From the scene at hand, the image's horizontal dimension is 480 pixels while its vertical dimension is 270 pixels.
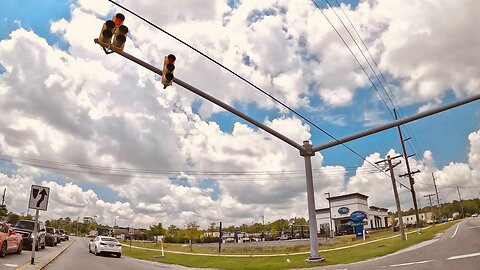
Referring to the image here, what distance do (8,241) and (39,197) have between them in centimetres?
449

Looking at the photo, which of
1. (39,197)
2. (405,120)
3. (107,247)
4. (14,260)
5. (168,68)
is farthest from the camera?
(107,247)

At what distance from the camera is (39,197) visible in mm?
14422

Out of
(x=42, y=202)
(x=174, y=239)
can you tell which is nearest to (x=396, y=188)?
(x=42, y=202)

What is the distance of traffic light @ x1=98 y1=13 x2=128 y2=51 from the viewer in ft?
26.4

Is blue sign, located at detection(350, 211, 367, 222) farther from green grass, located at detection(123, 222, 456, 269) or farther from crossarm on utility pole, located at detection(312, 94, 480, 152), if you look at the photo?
crossarm on utility pole, located at detection(312, 94, 480, 152)

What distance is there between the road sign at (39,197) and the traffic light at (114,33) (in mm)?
8946

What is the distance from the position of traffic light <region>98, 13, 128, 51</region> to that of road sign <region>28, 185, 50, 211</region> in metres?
8.95

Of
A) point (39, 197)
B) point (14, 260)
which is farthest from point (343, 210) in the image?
point (39, 197)

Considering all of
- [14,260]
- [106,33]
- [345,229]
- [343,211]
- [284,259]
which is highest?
[106,33]

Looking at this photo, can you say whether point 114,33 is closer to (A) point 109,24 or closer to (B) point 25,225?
(A) point 109,24

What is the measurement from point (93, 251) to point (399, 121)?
24944 millimetres

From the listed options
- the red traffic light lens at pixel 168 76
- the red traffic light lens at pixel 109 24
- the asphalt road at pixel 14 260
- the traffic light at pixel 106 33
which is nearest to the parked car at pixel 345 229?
the asphalt road at pixel 14 260

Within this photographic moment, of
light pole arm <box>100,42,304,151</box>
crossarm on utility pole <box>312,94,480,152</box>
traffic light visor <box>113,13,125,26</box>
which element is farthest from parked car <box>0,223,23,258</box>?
crossarm on utility pole <box>312,94,480,152</box>

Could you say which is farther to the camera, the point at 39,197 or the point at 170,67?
the point at 39,197
